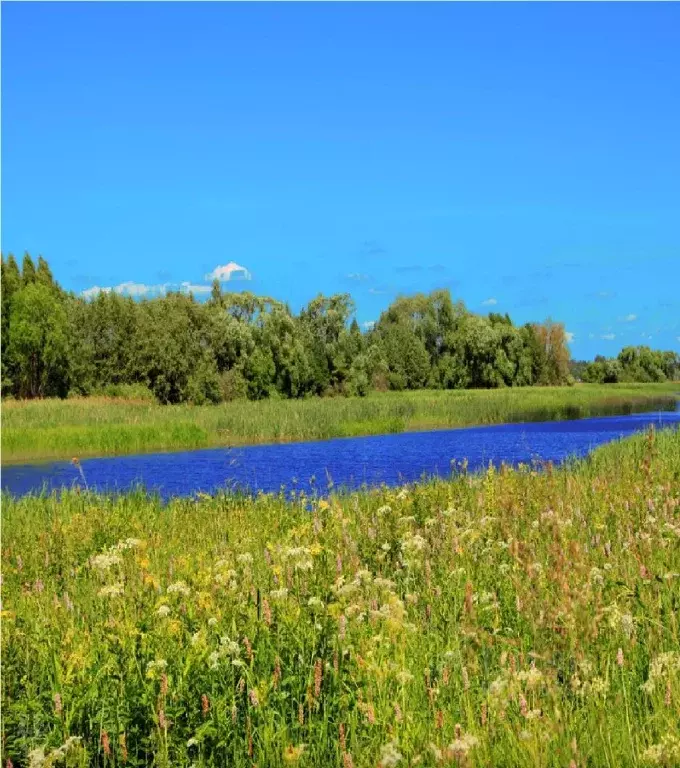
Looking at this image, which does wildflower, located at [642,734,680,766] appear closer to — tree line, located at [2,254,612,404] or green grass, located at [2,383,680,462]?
green grass, located at [2,383,680,462]

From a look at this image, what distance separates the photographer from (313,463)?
26734 mm

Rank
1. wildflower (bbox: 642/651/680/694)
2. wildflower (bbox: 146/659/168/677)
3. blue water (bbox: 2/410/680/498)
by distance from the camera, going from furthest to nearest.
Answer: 1. blue water (bbox: 2/410/680/498)
2. wildflower (bbox: 146/659/168/677)
3. wildflower (bbox: 642/651/680/694)

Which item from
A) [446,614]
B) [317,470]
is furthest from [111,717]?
[317,470]

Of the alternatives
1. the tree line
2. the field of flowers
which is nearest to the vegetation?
the tree line

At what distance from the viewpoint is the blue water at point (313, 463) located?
21656 millimetres

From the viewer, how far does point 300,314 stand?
6569 centimetres

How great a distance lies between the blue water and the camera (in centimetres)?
2166

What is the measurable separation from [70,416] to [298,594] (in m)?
33.8

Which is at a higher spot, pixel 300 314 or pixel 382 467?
pixel 300 314

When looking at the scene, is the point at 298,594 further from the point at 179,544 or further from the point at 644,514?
the point at 179,544

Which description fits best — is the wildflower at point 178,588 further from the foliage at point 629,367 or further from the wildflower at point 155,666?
the foliage at point 629,367

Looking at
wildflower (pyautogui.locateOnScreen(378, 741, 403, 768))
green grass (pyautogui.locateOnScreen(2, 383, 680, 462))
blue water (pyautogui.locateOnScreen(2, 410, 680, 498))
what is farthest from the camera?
green grass (pyautogui.locateOnScreen(2, 383, 680, 462))

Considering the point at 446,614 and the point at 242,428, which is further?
the point at 242,428

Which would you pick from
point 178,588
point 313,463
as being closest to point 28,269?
point 313,463
